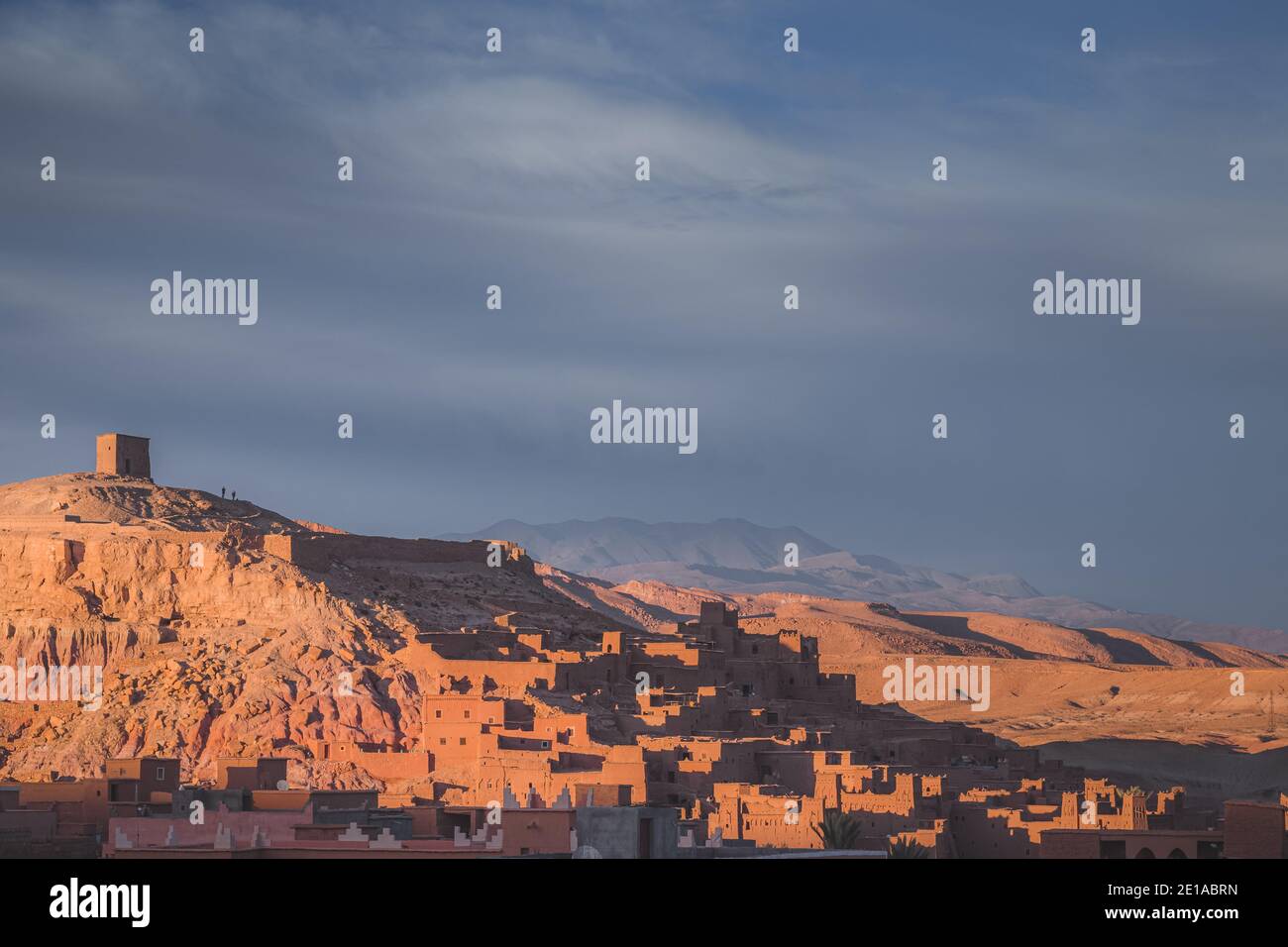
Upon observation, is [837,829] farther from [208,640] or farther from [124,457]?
[124,457]

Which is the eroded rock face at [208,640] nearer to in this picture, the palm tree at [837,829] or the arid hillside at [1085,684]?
the palm tree at [837,829]

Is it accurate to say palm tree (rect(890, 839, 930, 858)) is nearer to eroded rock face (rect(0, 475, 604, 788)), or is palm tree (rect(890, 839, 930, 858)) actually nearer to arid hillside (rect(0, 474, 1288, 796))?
arid hillside (rect(0, 474, 1288, 796))

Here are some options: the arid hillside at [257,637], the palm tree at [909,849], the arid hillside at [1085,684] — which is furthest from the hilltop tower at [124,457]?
the palm tree at [909,849]

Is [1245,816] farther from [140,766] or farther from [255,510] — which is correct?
[255,510]

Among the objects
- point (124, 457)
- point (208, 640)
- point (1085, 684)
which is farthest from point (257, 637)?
point (1085, 684)

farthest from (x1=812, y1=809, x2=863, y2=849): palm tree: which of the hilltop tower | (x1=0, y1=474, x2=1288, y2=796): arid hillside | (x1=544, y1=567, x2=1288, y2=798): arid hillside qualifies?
the hilltop tower
